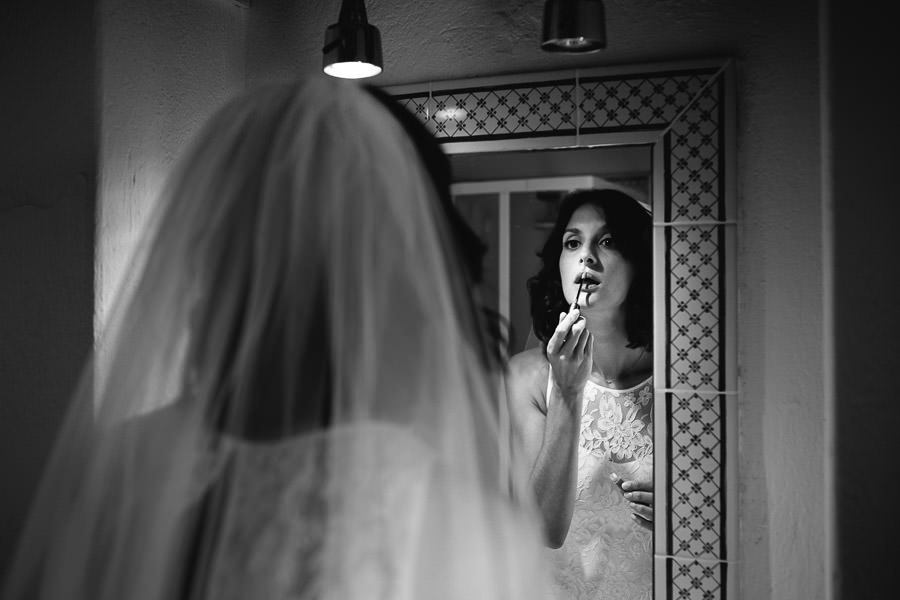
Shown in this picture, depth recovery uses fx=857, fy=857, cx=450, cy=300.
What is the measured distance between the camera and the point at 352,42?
156cm

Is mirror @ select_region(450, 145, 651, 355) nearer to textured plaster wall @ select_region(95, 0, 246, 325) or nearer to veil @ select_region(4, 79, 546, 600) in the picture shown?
textured plaster wall @ select_region(95, 0, 246, 325)

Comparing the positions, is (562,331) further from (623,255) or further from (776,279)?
(776,279)

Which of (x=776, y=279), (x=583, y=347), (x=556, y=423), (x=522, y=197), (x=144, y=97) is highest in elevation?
(x=144, y=97)

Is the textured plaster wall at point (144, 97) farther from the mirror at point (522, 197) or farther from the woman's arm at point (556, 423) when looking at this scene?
the woman's arm at point (556, 423)

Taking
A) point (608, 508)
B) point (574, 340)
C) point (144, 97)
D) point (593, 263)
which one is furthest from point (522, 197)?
point (144, 97)

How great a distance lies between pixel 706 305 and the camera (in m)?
1.53

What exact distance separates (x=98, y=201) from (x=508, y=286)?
2.50 ft

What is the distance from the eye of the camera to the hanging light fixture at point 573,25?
139cm

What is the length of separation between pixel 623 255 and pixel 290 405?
3.07 ft

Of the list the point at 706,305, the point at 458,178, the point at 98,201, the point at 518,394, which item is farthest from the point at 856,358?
the point at 98,201

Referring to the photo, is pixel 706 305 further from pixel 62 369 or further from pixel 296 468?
pixel 62 369

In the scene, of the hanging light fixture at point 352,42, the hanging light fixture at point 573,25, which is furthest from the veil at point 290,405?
the hanging light fixture at point 352,42

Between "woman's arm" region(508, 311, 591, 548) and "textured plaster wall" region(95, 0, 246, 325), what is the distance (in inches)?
31.5

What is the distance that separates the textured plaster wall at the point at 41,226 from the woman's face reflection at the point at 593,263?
86 cm
